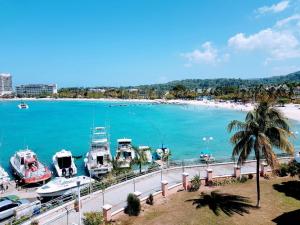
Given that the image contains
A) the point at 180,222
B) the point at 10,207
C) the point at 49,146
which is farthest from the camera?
the point at 49,146

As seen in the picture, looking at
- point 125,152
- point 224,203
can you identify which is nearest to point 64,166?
point 125,152

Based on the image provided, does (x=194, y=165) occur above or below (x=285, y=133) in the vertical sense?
below

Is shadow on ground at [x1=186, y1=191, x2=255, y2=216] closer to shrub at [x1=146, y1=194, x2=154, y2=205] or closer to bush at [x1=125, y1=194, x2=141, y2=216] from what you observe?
shrub at [x1=146, y1=194, x2=154, y2=205]

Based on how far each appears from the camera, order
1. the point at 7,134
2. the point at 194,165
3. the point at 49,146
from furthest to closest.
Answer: the point at 7,134 → the point at 49,146 → the point at 194,165

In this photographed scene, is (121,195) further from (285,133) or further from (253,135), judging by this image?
(285,133)

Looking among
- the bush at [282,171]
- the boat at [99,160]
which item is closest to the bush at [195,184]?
the bush at [282,171]

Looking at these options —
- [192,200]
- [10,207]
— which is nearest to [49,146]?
[10,207]

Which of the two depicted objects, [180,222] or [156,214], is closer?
[180,222]
